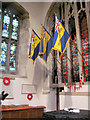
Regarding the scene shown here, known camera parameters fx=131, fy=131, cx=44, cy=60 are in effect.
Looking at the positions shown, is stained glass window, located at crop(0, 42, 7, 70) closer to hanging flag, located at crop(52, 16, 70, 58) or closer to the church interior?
the church interior

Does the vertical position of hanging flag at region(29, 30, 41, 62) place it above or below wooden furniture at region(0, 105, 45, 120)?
above

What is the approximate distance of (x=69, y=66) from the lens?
197 inches

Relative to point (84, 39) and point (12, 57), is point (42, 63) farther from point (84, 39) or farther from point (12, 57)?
point (84, 39)

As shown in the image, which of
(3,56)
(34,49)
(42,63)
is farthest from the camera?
(42,63)

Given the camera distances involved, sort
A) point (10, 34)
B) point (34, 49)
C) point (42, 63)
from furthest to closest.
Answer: point (42, 63) → point (10, 34) → point (34, 49)

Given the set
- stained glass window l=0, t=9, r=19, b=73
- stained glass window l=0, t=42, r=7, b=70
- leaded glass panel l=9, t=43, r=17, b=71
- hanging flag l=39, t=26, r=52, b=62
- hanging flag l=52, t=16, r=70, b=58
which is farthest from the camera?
leaded glass panel l=9, t=43, r=17, b=71

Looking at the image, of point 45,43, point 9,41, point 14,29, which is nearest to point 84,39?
point 45,43

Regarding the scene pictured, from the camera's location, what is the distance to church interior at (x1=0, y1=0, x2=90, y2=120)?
446cm

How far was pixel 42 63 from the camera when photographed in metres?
6.70

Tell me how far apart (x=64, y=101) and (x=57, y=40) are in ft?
7.43

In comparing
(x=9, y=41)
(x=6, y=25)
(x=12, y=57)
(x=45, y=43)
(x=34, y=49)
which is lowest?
(x=12, y=57)

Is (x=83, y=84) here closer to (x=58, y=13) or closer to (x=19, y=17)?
(x=58, y=13)

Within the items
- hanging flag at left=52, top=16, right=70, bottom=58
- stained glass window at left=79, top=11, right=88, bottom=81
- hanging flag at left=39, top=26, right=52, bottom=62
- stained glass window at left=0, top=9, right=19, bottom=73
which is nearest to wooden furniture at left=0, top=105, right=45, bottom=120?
hanging flag at left=39, top=26, right=52, bottom=62

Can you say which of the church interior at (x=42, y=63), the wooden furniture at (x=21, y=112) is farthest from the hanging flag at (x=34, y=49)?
the wooden furniture at (x=21, y=112)
